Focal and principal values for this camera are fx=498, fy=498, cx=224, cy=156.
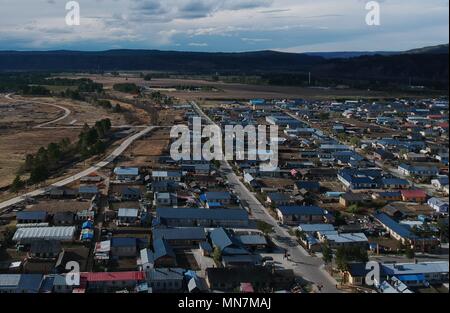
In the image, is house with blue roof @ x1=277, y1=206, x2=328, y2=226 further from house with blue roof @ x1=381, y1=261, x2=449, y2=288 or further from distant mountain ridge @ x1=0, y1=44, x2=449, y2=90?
distant mountain ridge @ x1=0, y1=44, x2=449, y2=90

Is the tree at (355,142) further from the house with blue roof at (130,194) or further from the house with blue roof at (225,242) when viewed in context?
the house with blue roof at (225,242)

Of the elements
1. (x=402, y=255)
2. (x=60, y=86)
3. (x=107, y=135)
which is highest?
(x=60, y=86)

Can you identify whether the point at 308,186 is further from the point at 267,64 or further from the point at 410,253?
the point at 267,64

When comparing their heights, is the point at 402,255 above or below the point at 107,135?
below

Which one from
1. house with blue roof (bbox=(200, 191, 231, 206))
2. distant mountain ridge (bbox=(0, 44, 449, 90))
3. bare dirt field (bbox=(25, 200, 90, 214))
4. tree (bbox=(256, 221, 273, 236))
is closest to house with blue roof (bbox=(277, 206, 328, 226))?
tree (bbox=(256, 221, 273, 236))
